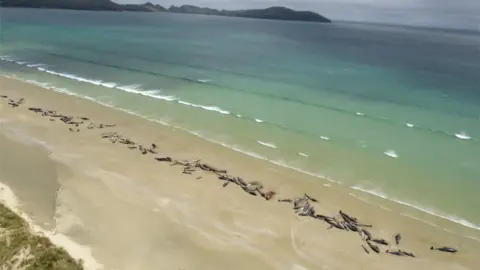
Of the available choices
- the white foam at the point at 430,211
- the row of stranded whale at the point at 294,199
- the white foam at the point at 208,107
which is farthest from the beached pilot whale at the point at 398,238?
the white foam at the point at 208,107

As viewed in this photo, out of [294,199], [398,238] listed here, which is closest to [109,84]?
[294,199]

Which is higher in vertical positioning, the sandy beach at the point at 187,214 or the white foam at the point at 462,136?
the white foam at the point at 462,136

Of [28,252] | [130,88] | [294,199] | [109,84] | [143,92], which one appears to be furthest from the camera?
[109,84]

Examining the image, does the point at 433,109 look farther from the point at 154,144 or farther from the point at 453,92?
the point at 154,144

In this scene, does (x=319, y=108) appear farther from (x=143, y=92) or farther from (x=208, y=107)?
(x=143, y=92)

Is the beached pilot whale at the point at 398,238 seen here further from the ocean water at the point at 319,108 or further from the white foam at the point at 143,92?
the white foam at the point at 143,92

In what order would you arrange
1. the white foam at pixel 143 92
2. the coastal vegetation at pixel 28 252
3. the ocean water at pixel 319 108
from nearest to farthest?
the coastal vegetation at pixel 28 252
the ocean water at pixel 319 108
the white foam at pixel 143 92
